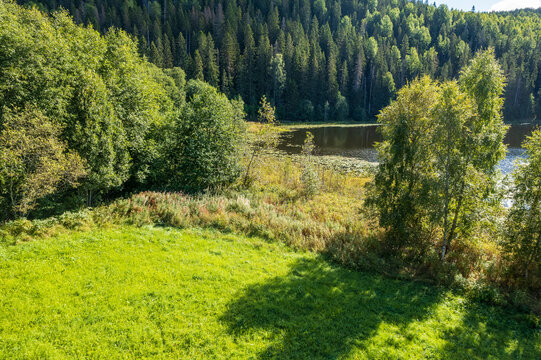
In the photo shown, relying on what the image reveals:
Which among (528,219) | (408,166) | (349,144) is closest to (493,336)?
(528,219)

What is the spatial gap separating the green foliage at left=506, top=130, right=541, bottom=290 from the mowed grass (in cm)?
315

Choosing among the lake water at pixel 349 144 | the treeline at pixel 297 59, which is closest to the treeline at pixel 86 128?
the lake water at pixel 349 144

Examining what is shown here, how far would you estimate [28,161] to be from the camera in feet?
44.1

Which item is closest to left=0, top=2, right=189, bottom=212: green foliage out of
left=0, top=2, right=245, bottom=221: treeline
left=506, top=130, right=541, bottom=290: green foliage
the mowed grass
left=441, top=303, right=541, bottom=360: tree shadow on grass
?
left=0, top=2, right=245, bottom=221: treeline

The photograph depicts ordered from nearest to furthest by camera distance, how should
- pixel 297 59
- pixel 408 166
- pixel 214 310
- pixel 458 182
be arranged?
pixel 214 310 → pixel 458 182 → pixel 408 166 → pixel 297 59

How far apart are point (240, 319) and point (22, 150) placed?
12743 millimetres

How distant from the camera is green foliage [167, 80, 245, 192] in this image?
21.3 metres

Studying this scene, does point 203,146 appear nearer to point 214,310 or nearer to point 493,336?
point 214,310

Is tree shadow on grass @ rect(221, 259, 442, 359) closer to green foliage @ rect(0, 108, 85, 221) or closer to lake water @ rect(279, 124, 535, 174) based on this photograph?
green foliage @ rect(0, 108, 85, 221)

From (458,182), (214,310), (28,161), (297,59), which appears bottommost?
(214,310)

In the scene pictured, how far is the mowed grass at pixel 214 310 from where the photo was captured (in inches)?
306

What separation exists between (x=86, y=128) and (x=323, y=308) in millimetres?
15411

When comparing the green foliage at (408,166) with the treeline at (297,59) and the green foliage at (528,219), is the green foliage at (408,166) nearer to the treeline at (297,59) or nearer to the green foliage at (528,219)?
the green foliage at (528,219)

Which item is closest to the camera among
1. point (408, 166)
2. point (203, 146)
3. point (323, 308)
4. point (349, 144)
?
point (323, 308)
